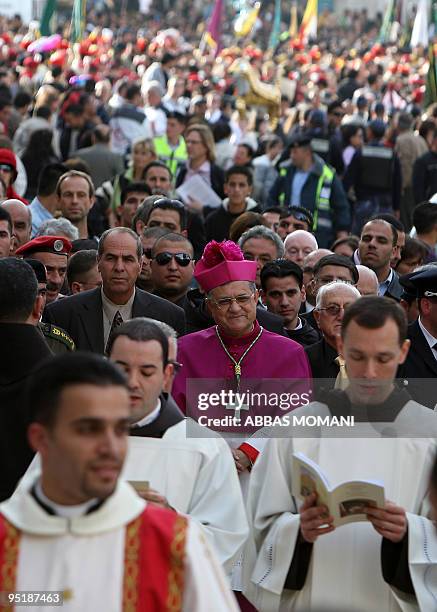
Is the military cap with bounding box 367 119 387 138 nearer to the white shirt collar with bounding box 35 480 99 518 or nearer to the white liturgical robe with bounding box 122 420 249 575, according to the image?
the white liturgical robe with bounding box 122 420 249 575

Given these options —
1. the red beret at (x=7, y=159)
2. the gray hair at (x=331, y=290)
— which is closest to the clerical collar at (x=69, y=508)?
the gray hair at (x=331, y=290)

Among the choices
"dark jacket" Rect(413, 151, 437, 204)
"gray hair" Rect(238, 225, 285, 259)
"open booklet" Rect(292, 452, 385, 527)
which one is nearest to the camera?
"open booklet" Rect(292, 452, 385, 527)

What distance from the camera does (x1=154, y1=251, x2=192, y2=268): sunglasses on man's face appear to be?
866 centimetres

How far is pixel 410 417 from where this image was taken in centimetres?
535

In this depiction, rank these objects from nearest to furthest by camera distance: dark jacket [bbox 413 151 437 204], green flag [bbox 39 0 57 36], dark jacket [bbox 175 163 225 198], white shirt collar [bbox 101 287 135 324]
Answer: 1. white shirt collar [bbox 101 287 135 324]
2. dark jacket [bbox 175 163 225 198]
3. dark jacket [bbox 413 151 437 204]
4. green flag [bbox 39 0 57 36]

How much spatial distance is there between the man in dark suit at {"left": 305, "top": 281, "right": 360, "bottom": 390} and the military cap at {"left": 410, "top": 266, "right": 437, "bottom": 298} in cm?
34

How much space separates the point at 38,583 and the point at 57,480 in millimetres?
286

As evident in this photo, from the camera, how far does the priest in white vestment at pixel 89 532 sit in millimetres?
3812

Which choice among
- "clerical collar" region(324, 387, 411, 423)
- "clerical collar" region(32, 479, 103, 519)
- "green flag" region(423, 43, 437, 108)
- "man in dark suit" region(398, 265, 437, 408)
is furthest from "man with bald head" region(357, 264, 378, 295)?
"green flag" region(423, 43, 437, 108)

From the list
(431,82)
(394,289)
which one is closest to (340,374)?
(394,289)

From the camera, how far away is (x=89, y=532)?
384 cm

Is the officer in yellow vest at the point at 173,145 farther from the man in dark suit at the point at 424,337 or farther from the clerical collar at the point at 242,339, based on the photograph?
the clerical collar at the point at 242,339

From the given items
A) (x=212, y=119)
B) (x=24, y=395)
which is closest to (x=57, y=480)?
(x=24, y=395)

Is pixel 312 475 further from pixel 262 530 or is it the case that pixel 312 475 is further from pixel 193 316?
pixel 193 316
